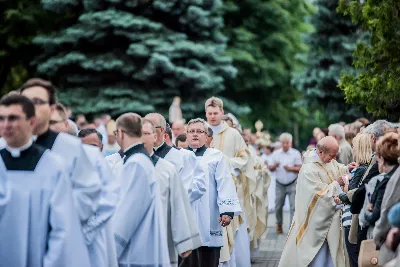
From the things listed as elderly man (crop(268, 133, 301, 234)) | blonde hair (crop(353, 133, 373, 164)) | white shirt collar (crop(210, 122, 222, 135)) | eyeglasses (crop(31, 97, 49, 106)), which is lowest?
elderly man (crop(268, 133, 301, 234))

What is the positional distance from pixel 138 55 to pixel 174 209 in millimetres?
23315

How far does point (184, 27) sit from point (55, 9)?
4.16 meters

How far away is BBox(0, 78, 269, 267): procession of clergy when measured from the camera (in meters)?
7.95

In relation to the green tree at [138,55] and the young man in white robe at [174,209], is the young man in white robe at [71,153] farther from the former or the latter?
the green tree at [138,55]

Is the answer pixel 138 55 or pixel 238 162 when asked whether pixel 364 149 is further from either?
pixel 138 55

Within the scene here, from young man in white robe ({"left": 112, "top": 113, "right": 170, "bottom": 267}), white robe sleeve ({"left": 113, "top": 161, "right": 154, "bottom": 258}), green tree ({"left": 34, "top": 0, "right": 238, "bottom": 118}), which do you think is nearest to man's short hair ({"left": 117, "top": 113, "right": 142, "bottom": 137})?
young man in white robe ({"left": 112, "top": 113, "right": 170, "bottom": 267})

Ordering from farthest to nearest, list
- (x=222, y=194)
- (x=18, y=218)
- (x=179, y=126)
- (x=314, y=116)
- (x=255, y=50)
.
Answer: (x=314, y=116), (x=255, y=50), (x=179, y=126), (x=222, y=194), (x=18, y=218)

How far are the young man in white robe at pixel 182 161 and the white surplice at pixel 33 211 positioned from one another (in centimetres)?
351

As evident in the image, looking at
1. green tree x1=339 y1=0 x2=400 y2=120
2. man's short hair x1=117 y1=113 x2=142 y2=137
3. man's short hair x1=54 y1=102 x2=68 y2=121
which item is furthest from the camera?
green tree x1=339 y1=0 x2=400 y2=120

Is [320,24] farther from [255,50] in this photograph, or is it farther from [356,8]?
[356,8]

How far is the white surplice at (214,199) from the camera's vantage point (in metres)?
13.7

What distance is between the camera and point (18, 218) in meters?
7.95

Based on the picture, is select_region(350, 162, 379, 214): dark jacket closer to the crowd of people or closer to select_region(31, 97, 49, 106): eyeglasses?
the crowd of people

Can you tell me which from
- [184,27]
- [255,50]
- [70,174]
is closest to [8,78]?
[184,27]
